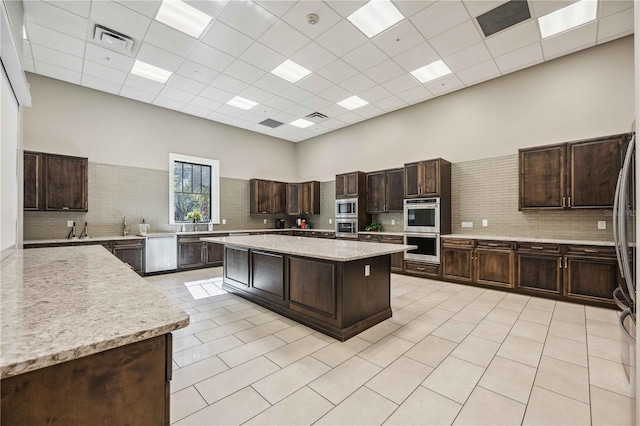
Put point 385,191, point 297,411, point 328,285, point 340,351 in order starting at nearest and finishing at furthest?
point 297,411 → point 340,351 → point 328,285 → point 385,191

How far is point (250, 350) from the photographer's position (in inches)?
107

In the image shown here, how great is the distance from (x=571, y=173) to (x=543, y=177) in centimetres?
35

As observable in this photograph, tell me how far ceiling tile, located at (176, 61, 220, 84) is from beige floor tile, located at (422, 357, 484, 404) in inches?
223

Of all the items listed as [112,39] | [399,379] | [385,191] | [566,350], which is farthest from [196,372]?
[385,191]

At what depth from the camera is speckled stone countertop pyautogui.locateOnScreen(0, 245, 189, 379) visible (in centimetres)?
71

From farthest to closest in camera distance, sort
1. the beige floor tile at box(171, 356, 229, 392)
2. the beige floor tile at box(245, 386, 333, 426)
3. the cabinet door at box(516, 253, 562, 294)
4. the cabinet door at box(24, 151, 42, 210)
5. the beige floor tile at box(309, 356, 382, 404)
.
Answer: the cabinet door at box(24, 151, 42, 210)
the cabinet door at box(516, 253, 562, 294)
the beige floor tile at box(171, 356, 229, 392)
the beige floor tile at box(309, 356, 382, 404)
the beige floor tile at box(245, 386, 333, 426)

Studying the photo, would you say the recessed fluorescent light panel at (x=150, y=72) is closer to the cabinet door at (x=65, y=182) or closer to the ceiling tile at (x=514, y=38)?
the cabinet door at (x=65, y=182)

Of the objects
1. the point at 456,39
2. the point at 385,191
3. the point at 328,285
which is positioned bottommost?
the point at 328,285

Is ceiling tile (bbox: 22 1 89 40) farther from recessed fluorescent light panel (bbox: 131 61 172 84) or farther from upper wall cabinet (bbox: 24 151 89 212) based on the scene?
upper wall cabinet (bbox: 24 151 89 212)

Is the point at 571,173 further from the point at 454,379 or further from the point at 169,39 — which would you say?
the point at 169,39

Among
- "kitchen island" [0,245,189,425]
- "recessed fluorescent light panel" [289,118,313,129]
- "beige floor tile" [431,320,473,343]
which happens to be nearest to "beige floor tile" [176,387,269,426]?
"kitchen island" [0,245,189,425]

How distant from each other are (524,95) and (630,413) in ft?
16.8

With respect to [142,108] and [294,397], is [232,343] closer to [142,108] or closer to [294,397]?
[294,397]

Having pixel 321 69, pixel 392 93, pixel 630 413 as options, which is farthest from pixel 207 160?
pixel 630 413
